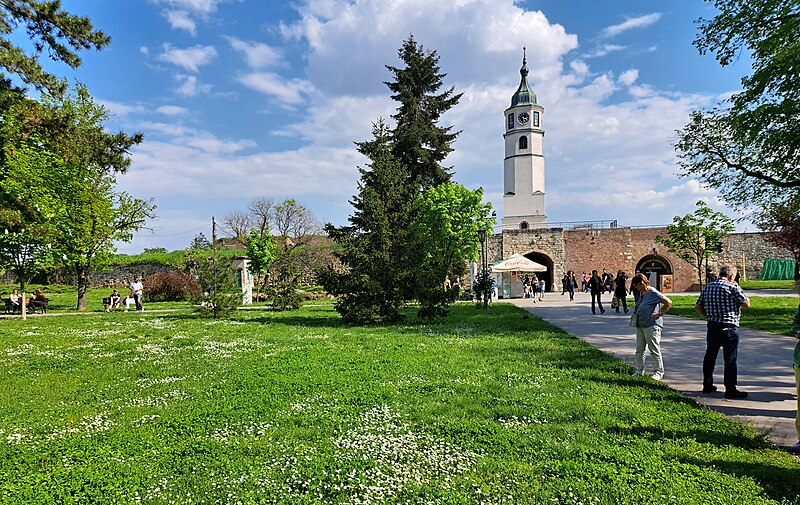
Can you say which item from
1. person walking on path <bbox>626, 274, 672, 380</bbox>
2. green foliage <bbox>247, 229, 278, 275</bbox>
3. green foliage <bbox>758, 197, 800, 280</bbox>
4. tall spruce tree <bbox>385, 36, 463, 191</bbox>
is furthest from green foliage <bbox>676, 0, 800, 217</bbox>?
green foliage <bbox>247, 229, 278, 275</bbox>

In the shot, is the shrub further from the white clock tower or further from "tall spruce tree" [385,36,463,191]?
the white clock tower

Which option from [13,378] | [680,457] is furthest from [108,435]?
[680,457]

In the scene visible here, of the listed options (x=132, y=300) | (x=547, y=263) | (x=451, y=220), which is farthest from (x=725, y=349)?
(x=547, y=263)

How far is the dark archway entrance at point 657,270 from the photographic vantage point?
43719mm

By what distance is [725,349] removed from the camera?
6363mm

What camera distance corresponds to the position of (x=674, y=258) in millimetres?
43812

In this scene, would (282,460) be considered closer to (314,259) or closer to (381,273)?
(381,273)

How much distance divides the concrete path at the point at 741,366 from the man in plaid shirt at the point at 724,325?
0.83 ft

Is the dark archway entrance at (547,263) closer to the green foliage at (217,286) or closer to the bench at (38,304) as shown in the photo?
the green foliage at (217,286)

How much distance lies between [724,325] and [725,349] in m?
0.34

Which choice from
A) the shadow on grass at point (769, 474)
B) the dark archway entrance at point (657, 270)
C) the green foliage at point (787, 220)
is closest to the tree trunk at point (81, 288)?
the shadow on grass at point (769, 474)

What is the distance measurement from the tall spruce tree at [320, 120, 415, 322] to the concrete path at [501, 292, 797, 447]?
5675 millimetres

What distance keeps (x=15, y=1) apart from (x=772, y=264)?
55.1m

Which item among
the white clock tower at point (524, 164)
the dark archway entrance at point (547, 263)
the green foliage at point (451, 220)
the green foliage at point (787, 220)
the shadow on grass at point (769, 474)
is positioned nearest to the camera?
the shadow on grass at point (769, 474)
